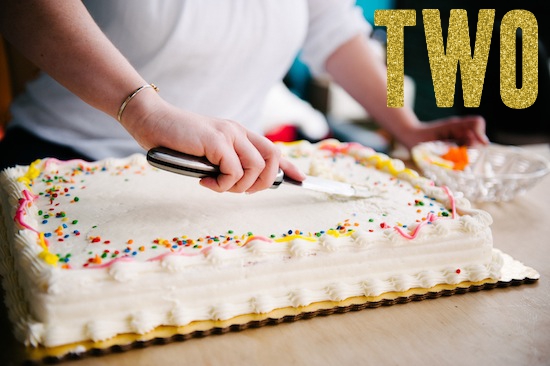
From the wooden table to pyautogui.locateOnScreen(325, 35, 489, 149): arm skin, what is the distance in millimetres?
767

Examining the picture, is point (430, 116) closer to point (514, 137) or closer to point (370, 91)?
point (514, 137)

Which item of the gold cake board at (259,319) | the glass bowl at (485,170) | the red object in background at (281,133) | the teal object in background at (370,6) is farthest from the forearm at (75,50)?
the teal object in background at (370,6)

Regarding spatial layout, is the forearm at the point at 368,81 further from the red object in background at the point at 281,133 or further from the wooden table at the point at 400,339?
the red object in background at the point at 281,133

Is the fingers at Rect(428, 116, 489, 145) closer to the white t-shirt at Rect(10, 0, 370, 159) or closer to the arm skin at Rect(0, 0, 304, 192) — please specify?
the white t-shirt at Rect(10, 0, 370, 159)

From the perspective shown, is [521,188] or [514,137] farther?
[514,137]

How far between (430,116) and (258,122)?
3280mm

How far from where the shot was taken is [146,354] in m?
0.84

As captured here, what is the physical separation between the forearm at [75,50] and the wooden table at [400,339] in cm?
46

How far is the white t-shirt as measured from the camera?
4.53 ft

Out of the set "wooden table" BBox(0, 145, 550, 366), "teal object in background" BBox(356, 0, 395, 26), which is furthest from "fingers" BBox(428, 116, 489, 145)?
"teal object in background" BBox(356, 0, 395, 26)

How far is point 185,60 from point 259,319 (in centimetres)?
81

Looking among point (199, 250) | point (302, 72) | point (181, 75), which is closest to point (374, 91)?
point (181, 75)

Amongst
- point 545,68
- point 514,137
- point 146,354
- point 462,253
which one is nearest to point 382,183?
point 462,253

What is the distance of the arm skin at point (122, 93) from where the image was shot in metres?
0.95
